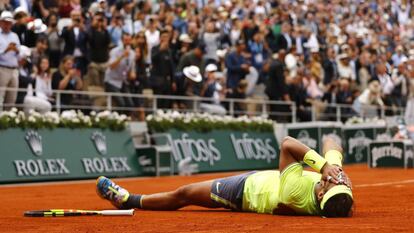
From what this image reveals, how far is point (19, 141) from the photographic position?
18.7 metres

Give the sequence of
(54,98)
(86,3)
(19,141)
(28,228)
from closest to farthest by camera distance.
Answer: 1. (28,228)
2. (19,141)
3. (54,98)
4. (86,3)

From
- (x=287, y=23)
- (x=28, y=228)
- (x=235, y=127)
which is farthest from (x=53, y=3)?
(x=28, y=228)

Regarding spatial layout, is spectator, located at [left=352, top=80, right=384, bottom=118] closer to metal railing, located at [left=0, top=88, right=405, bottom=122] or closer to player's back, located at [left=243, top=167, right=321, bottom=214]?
metal railing, located at [left=0, top=88, right=405, bottom=122]

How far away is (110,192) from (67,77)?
390 inches

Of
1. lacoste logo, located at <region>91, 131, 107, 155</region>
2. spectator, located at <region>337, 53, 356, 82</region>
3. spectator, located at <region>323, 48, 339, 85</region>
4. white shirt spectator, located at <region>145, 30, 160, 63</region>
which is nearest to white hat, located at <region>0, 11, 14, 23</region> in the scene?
lacoste logo, located at <region>91, 131, 107, 155</region>

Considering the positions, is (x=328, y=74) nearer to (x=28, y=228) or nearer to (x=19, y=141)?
(x=19, y=141)

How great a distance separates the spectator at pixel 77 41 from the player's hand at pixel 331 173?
1273 centimetres

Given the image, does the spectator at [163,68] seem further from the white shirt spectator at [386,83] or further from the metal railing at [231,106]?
the white shirt spectator at [386,83]

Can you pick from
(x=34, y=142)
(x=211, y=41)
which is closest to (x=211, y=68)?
(x=211, y=41)

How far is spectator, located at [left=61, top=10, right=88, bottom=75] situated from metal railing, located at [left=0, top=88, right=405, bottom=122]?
77 centimetres

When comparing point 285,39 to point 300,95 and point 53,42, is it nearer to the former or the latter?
point 300,95

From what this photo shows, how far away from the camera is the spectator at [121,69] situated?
69.8 feet

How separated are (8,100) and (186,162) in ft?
16.3

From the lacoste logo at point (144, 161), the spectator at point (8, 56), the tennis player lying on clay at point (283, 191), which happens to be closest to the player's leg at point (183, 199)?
the tennis player lying on clay at point (283, 191)
